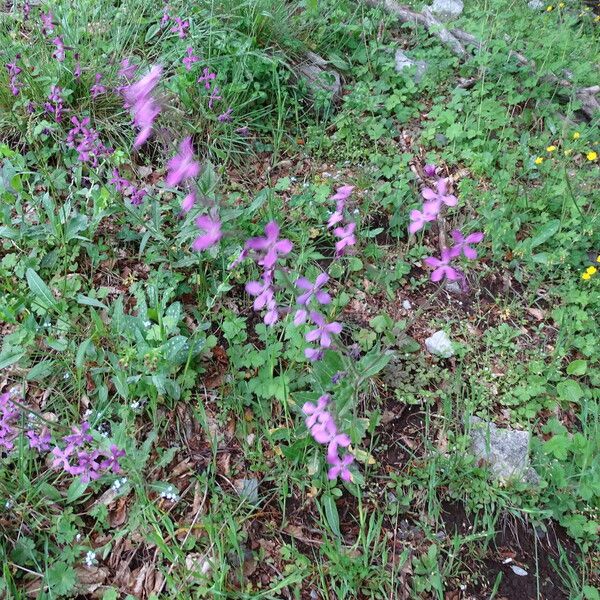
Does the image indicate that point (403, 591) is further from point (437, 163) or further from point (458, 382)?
point (437, 163)

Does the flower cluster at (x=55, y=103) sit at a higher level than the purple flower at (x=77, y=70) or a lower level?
lower

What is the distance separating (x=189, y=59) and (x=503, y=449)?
2447 millimetres

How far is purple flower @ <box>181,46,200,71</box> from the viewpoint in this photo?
2943mm

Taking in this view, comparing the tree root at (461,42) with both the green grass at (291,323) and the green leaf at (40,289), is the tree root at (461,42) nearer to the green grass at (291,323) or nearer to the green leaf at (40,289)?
the green grass at (291,323)

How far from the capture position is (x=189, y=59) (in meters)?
2.95

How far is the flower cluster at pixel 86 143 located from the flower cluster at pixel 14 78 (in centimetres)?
33

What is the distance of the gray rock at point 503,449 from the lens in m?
2.08

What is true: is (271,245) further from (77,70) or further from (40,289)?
(77,70)

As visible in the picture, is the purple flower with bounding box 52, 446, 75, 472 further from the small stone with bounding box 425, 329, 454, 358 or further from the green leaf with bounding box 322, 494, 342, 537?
the small stone with bounding box 425, 329, 454, 358

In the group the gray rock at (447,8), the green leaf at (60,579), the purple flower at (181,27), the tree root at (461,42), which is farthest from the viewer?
the gray rock at (447,8)

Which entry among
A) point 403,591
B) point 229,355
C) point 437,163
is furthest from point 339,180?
point 403,591

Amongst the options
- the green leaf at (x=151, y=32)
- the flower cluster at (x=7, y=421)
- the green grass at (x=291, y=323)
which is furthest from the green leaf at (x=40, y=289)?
the green leaf at (x=151, y=32)

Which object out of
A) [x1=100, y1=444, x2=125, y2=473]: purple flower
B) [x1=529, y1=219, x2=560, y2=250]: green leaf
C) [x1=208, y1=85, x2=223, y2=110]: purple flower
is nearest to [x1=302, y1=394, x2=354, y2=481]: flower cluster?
[x1=100, y1=444, x2=125, y2=473]: purple flower

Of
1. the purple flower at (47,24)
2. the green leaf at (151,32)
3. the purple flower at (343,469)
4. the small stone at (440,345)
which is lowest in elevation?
the small stone at (440,345)
